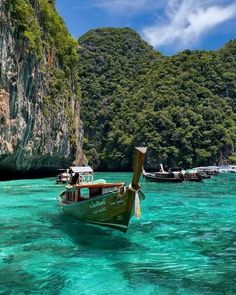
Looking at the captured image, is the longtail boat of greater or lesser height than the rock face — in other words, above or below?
below

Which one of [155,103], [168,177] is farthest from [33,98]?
[155,103]

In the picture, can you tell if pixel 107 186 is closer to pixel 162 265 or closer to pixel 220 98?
pixel 162 265

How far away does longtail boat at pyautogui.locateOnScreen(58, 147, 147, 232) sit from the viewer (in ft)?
42.7

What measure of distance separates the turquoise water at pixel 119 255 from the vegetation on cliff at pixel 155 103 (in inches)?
2491

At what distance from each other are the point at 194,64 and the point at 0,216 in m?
85.5

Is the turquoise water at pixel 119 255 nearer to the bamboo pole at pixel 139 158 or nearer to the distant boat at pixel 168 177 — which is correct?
the bamboo pole at pixel 139 158

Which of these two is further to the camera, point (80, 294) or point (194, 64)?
point (194, 64)

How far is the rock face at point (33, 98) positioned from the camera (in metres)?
34.6

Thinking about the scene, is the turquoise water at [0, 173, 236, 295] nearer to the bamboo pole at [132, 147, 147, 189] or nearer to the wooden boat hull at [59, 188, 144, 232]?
the wooden boat hull at [59, 188, 144, 232]

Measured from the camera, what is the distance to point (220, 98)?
94812mm

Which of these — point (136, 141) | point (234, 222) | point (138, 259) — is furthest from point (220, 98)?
point (138, 259)

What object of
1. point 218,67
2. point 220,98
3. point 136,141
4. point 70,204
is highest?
point 218,67

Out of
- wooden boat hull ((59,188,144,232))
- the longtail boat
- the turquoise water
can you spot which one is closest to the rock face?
the turquoise water

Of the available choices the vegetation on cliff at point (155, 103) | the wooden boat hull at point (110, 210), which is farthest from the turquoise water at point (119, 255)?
the vegetation on cliff at point (155, 103)
